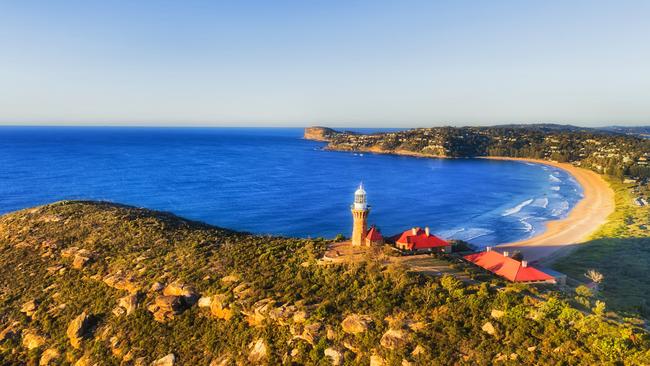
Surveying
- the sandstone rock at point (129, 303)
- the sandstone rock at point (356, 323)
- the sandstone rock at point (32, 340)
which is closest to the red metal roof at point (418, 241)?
the sandstone rock at point (356, 323)

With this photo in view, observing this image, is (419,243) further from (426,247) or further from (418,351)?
(418,351)

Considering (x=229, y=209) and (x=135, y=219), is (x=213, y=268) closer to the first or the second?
(x=135, y=219)

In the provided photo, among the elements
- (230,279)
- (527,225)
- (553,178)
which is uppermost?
(230,279)

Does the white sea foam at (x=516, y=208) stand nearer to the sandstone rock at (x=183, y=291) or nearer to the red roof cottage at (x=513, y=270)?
the red roof cottage at (x=513, y=270)

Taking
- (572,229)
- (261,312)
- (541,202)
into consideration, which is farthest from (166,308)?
(541,202)

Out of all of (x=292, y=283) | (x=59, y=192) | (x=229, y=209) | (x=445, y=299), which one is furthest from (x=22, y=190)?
(x=445, y=299)

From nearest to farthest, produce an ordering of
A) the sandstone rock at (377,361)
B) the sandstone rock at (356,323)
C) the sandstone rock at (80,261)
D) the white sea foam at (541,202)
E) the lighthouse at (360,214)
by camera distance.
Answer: the sandstone rock at (377,361) < the sandstone rock at (356,323) < the lighthouse at (360,214) < the sandstone rock at (80,261) < the white sea foam at (541,202)
